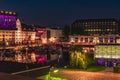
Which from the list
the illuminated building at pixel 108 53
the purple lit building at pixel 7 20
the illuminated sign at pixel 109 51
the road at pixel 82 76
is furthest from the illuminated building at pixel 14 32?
the road at pixel 82 76

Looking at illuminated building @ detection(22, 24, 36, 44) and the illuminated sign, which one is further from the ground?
illuminated building @ detection(22, 24, 36, 44)

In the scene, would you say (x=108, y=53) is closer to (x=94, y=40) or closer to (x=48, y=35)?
(x=94, y=40)

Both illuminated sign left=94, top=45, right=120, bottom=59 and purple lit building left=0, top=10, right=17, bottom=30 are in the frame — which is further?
purple lit building left=0, top=10, right=17, bottom=30

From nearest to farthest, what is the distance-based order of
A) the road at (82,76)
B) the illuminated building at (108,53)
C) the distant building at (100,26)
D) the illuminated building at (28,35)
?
the road at (82,76), the illuminated building at (108,53), the illuminated building at (28,35), the distant building at (100,26)

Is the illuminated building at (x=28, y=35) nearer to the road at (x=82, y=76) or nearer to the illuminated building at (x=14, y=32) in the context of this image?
the illuminated building at (x=14, y=32)

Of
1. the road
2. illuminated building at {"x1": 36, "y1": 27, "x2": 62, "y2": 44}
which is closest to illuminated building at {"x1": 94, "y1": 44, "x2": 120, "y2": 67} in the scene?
the road

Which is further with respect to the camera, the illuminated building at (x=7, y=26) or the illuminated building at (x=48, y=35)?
the illuminated building at (x=48, y=35)

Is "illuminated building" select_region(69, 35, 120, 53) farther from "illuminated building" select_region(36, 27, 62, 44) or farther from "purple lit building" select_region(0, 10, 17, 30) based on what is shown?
"purple lit building" select_region(0, 10, 17, 30)

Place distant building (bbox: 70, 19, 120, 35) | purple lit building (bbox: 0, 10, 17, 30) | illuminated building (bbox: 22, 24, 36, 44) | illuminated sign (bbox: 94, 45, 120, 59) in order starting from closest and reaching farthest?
illuminated sign (bbox: 94, 45, 120, 59), purple lit building (bbox: 0, 10, 17, 30), illuminated building (bbox: 22, 24, 36, 44), distant building (bbox: 70, 19, 120, 35)

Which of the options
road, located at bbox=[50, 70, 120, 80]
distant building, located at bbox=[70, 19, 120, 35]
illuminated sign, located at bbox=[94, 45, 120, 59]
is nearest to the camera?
road, located at bbox=[50, 70, 120, 80]

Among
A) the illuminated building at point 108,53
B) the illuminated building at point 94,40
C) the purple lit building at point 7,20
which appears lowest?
the illuminated building at point 108,53

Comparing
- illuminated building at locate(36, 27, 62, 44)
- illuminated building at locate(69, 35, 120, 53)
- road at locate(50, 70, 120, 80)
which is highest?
illuminated building at locate(36, 27, 62, 44)

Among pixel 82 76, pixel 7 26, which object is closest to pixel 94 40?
pixel 7 26

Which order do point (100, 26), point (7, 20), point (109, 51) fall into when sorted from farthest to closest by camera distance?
point (100, 26)
point (7, 20)
point (109, 51)
